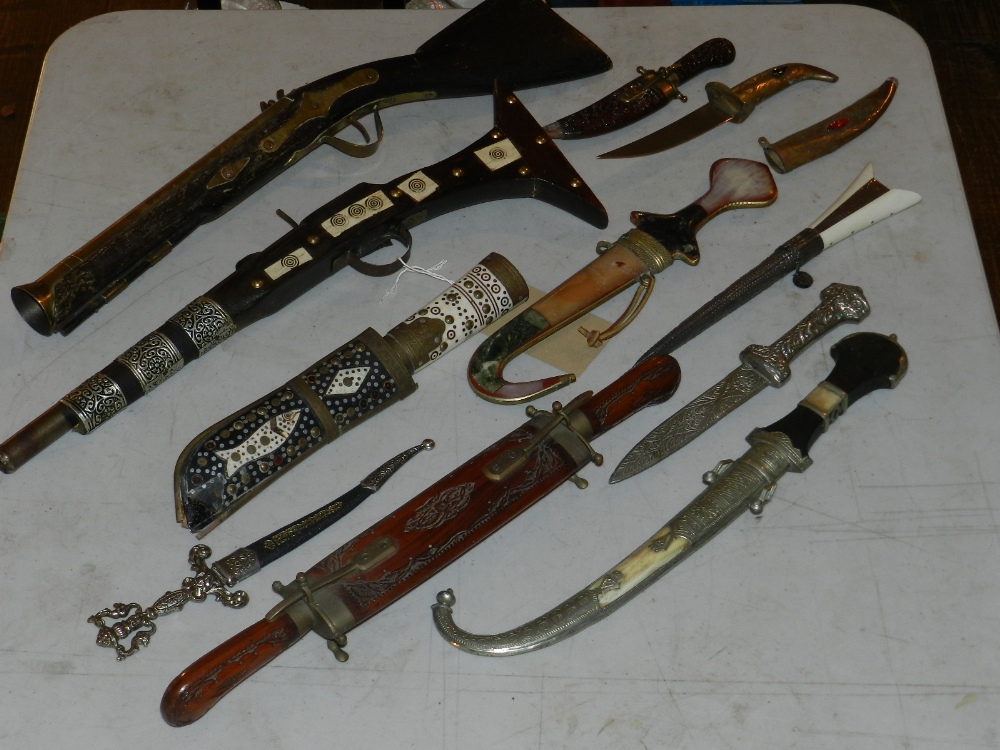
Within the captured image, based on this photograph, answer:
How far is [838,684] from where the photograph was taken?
1950 mm

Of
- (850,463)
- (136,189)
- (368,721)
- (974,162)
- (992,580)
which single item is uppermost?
(136,189)

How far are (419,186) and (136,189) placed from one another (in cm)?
65

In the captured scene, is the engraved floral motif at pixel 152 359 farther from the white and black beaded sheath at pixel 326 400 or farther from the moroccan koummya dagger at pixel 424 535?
the moroccan koummya dagger at pixel 424 535

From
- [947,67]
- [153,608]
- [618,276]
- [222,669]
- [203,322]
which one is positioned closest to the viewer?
[222,669]

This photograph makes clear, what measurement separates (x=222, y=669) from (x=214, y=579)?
0.20 metres

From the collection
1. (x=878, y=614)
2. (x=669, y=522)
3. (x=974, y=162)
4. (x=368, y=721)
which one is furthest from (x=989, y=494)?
(x=974, y=162)

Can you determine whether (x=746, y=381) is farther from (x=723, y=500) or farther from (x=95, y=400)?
(x=95, y=400)

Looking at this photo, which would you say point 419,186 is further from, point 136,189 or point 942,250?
point 942,250

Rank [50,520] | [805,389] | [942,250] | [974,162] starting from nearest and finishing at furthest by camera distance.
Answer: [50,520] < [805,389] < [942,250] < [974,162]

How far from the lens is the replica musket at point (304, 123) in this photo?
2223mm

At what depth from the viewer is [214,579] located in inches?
77.6

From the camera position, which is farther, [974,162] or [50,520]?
[974,162]

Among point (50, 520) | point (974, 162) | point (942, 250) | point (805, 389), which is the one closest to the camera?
point (50, 520)

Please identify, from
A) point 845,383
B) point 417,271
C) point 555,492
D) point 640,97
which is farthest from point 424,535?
point 640,97
